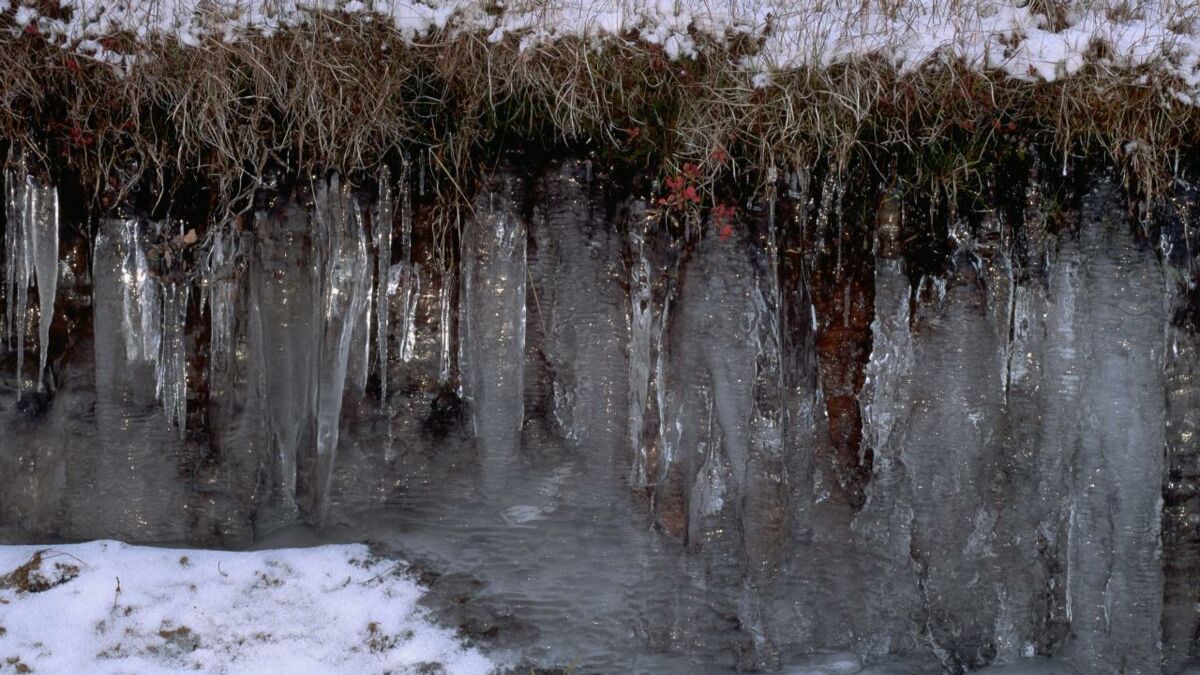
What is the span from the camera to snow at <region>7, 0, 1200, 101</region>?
3.96 meters

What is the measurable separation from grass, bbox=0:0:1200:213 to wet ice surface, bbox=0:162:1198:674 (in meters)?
0.23

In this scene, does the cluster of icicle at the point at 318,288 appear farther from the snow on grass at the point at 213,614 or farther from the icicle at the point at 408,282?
the snow on grass at the point at 213,614

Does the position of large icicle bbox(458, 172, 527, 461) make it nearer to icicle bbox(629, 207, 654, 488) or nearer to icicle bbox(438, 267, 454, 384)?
icicle bbox(438, 267, 454, 384)

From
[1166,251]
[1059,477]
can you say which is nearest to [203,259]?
[1059,477]

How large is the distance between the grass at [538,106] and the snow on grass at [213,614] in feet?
4.90

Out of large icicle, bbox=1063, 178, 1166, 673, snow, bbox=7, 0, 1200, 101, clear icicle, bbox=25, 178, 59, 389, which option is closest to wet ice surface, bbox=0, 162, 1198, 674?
large icicle, bbox=1063, 178, 1166, 673

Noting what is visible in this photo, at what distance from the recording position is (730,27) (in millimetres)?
4016

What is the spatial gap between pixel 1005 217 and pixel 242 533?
11.1 ft

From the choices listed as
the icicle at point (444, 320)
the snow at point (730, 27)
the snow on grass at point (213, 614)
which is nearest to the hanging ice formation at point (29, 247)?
the snow at point (730, 27)

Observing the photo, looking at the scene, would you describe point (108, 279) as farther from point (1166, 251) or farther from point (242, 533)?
point (1166, 251)

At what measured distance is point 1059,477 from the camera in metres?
4.12

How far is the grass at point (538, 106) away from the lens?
3.97 metres

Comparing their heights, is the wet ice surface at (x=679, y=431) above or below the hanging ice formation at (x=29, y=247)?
below

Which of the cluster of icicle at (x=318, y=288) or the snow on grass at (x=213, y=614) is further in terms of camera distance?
the cluster of icicle at (x=318, y=288)
